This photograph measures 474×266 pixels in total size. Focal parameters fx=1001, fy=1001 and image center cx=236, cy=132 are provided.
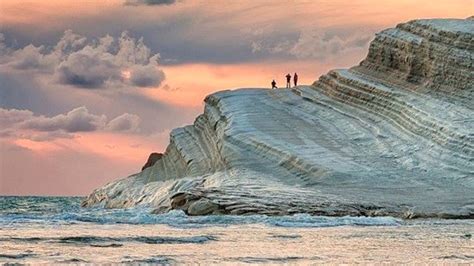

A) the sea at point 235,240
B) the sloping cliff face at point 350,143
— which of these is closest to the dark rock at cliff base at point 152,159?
the sloping cliff face at point 350,143

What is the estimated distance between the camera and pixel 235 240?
887 inches

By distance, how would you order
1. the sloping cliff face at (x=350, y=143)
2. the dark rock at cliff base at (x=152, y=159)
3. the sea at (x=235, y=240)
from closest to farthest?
1. the sea at (x=235, y=240)
2. the sloping cliff face at (x=350, y=143)
3. the dark rock at cliff base at (x=152, y=159)

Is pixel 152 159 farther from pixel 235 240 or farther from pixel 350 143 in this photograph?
pixel 235 240

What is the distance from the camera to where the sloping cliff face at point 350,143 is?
38.0 metres

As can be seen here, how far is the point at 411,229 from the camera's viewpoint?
28203 millimetres

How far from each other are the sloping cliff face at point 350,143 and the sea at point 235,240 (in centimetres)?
520

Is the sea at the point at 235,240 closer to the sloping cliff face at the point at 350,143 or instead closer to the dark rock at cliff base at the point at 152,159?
the sloping cliff face at the point at 350,143

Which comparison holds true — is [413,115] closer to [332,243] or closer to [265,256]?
[332,243]

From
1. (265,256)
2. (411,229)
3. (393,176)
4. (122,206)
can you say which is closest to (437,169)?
(393,176)

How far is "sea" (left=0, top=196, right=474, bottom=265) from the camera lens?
1788 cm

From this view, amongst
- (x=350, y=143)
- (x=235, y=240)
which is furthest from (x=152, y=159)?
(x=235, y=240)

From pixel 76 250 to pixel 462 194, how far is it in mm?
24230

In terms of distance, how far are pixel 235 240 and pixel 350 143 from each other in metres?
28.1

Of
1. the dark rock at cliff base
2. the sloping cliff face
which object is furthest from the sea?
the dark rock at cliff base
